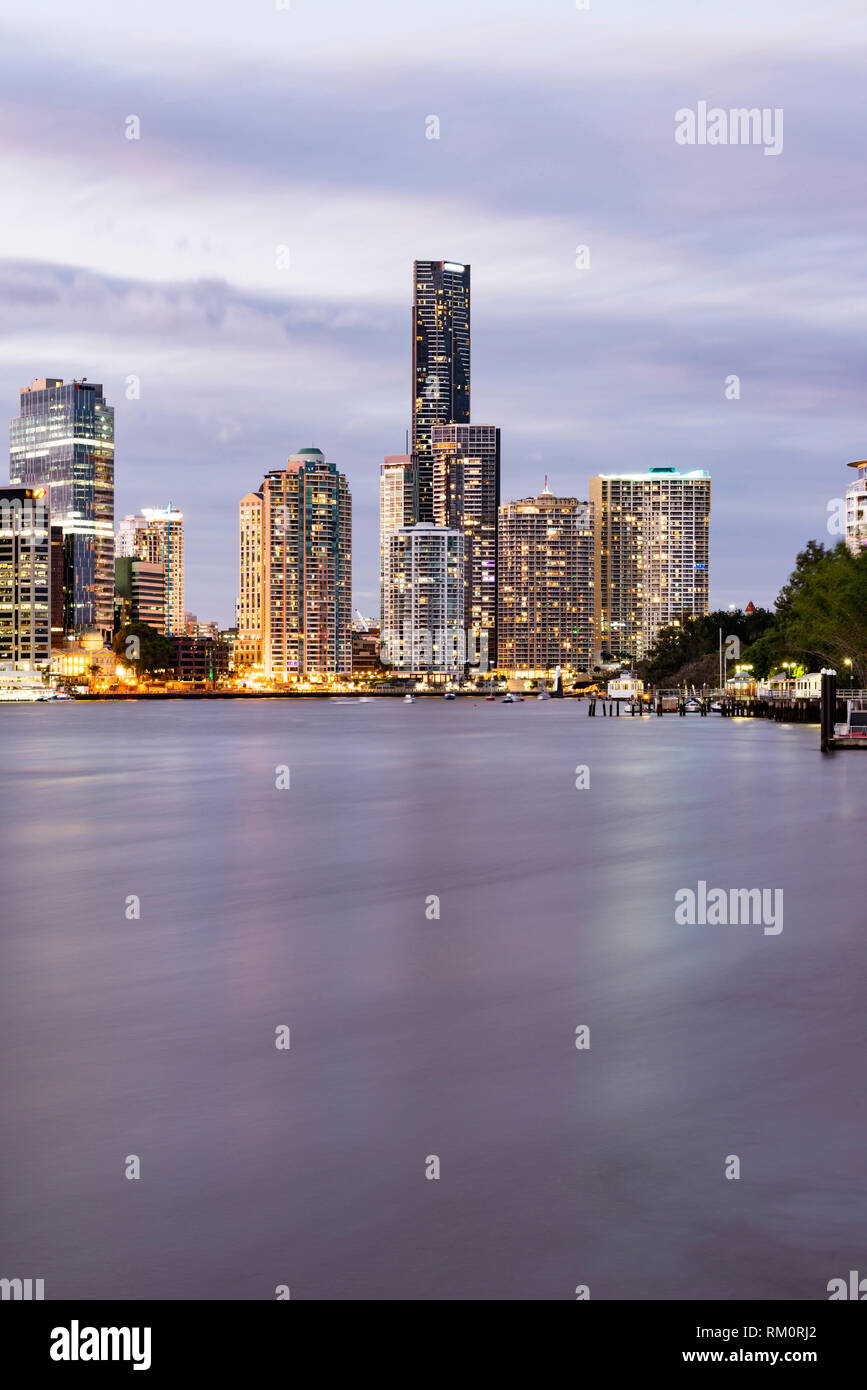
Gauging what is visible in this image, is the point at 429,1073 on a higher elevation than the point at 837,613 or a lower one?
lower

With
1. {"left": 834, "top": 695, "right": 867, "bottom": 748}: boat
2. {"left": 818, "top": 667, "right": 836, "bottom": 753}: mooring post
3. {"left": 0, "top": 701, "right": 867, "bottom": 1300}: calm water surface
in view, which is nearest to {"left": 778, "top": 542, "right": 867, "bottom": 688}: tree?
{"left": 834, "top": 695, "right": 867, "bottom": 748}: boat

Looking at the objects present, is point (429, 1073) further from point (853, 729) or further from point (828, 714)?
point (853, 729)

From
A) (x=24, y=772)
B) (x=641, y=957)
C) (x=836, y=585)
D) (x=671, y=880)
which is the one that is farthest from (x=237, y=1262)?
(x=836, y=585)

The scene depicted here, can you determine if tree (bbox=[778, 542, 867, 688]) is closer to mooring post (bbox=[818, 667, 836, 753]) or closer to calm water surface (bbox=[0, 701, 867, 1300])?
mooring post (bbox=[818, 667, 836, 753])

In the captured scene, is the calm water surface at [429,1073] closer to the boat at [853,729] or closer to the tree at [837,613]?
the boat at [853,729]

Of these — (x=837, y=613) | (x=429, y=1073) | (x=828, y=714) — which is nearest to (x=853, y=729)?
(x=828, y=714)

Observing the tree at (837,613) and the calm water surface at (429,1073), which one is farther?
the tree at (837,613)

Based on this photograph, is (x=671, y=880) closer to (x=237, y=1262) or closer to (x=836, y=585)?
(x=237, y=1262)

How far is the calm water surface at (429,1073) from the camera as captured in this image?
1260cm

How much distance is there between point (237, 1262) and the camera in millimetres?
12375

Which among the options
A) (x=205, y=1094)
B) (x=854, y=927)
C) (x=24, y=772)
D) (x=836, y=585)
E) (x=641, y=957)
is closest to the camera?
(x=205, y=1094)

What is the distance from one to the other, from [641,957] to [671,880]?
12.5 metres

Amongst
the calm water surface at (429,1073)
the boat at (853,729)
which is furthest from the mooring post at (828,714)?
the calm water surface at (429,1073)

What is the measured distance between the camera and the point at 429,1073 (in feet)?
60.5
